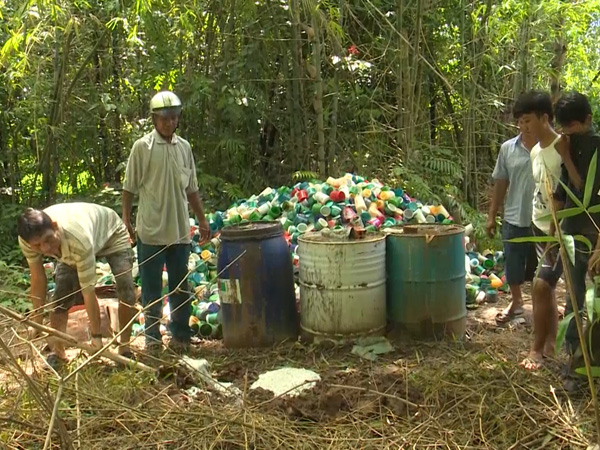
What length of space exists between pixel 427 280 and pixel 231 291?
50.6 inches

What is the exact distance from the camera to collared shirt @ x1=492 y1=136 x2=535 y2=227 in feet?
15.0

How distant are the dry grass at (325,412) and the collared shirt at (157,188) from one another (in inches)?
36.8

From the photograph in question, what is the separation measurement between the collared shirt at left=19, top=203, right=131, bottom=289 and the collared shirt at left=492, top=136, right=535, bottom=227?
272 centimetres

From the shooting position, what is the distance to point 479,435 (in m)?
2.87

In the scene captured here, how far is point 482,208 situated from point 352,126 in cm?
211

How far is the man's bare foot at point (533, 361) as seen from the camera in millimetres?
3594

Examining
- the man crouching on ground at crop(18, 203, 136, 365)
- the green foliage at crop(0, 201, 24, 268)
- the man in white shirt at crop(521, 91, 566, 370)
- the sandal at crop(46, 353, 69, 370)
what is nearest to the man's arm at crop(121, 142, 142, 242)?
the man crouching on ground at crop(18, 203, 136, 365)

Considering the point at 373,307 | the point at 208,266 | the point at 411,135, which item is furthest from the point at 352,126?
the point at 373,307

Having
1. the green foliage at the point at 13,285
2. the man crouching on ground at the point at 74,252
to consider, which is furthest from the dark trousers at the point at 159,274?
the green foliage at the point at 13,285

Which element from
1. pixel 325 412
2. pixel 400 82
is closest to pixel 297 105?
pixel 400 82

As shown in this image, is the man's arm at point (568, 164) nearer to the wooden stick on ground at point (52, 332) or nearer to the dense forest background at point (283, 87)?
the wooden stick on ground at point (52, 332)

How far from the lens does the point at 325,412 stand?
10.3 ft

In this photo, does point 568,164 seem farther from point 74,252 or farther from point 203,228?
point 74,252

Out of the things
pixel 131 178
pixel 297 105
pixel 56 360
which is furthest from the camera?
pixel 297 105
